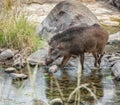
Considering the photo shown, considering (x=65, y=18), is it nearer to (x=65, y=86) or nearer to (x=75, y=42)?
(x=75, y=42)

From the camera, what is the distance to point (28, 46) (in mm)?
10336

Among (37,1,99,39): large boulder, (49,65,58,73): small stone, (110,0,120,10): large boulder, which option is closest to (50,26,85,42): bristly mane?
(49,65,58,73): small stone

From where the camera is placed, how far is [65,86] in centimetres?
833

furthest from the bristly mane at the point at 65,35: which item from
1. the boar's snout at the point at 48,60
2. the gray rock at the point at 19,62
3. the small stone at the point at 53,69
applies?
the gray rock at the point at 19,62

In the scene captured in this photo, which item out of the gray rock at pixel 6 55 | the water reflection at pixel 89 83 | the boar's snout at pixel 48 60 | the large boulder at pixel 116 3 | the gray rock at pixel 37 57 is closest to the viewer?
the water reflection at pixel 89 83

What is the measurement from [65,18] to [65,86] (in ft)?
12.2

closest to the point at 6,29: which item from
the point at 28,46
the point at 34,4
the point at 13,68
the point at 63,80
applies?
the point at 28,46

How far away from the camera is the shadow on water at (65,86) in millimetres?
7402

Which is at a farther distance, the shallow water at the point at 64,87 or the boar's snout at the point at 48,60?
the boar's snout at the point at 48,60

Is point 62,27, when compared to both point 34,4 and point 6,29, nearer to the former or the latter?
point 6,29

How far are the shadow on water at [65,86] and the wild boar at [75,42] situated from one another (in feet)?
1.16

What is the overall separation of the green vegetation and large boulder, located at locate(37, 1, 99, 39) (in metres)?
1.08

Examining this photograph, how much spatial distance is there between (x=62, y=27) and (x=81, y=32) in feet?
8.16

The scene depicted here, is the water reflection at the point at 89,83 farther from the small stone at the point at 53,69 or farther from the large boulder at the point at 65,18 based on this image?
the large boulder at the point at 65,18
